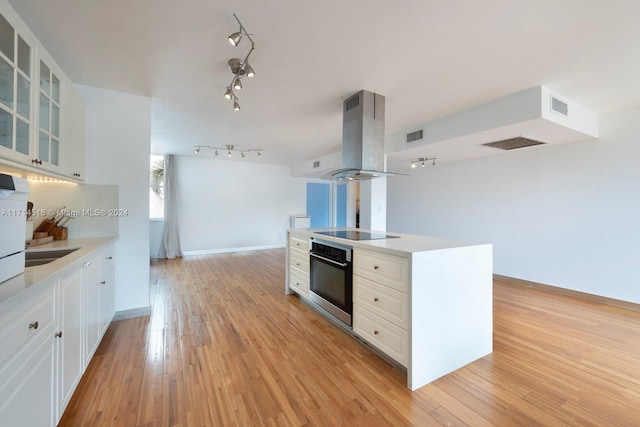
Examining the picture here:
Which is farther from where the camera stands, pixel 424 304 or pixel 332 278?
pixel 332 278

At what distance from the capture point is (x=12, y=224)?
3.81 feet

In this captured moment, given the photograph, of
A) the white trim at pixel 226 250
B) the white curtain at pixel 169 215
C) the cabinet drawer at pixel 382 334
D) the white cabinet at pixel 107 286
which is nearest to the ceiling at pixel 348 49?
the white cabinet at pixel 107 286

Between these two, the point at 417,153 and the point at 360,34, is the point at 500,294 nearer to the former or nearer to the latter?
the point at 417,153

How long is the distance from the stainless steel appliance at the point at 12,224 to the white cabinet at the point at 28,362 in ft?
0.53

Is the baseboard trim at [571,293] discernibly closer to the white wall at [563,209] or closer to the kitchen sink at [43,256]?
the white wall at [563,209]

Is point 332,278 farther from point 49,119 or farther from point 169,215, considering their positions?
point 169,215

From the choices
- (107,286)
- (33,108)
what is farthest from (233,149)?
(33,108)

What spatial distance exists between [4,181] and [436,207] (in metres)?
5.81

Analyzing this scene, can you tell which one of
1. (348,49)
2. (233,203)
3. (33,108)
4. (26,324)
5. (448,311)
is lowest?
Result: (448,311)

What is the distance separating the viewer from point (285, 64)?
228 centimetres

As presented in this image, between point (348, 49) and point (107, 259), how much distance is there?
2798mm

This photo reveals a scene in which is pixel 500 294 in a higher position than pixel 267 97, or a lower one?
lower

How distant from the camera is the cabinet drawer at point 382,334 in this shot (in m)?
1.82

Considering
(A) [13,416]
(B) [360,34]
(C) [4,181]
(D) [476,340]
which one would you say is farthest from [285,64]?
(D) [476,340]
